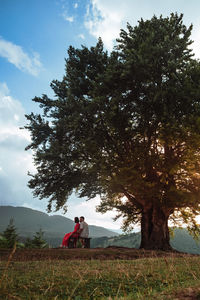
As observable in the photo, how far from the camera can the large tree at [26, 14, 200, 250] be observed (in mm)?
13250

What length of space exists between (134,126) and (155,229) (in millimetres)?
6884

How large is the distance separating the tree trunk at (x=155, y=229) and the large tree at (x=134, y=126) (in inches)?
2.5

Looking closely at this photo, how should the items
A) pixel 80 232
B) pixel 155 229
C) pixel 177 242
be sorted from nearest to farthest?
1. pixel 80 232
2. pixel 155 229
3. pixel 177 242

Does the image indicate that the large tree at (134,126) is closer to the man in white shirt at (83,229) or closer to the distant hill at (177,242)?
the man in white shirt at (83,229)

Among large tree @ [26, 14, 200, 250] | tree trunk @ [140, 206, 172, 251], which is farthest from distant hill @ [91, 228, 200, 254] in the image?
large tree @ [26, 14, 200, 250]

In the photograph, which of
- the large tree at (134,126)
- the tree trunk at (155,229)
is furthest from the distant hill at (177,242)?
the large tree at (134,126)

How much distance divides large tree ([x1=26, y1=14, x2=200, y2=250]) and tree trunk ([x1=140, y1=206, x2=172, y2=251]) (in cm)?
6

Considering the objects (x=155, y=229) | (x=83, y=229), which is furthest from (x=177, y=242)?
(x=83, y=229)

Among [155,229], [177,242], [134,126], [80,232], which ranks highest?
[134,126]

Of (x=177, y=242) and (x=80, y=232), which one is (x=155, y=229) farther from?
(x=177, y=242)

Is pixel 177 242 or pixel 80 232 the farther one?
pixel 177 242

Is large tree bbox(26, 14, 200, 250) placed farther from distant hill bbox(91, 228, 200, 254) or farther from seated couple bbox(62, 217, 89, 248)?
distant hill bbox(91, 228, 200, 254)

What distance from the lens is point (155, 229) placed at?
15719 millimetres

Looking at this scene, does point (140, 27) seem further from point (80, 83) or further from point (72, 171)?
point (72, 171)
